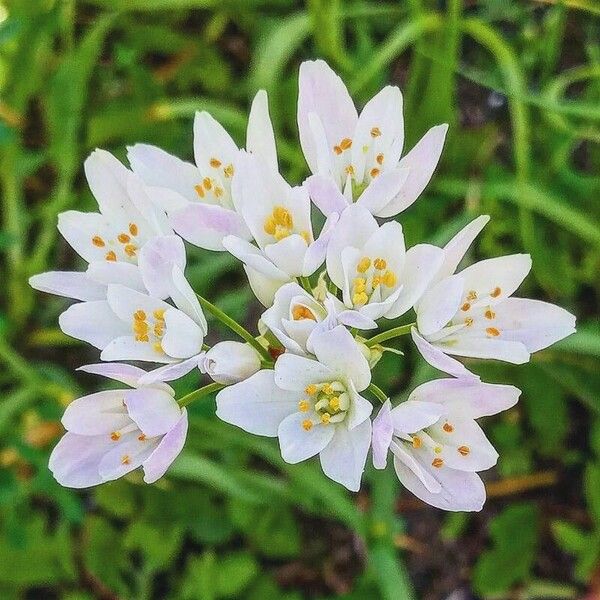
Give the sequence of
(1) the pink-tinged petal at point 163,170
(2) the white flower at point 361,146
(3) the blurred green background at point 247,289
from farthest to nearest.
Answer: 1. (3) the blurred green background at point 247,289
2. (1) the pink-tinged petal at point 163,170
3. (2) the white flower at point 361,146

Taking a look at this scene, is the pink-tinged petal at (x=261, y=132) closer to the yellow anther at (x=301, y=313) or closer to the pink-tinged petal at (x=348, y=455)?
the yellow anther at (x=301, y=313)

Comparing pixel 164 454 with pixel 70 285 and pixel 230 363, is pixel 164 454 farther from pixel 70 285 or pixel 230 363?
pixel 70 285

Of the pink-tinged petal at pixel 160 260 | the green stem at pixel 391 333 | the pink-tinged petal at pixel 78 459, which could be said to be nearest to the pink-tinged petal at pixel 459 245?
the green stem at pixel 391 333

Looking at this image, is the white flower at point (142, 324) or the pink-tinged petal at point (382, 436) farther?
the white flower at point (142, 324)

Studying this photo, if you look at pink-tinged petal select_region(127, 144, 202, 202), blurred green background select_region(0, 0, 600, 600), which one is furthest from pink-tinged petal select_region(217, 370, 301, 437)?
blurred green background select_region(0, 0, 600, 600)

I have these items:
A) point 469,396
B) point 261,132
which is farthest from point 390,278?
point 261,132

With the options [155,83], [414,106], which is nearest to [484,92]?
[414,106]
